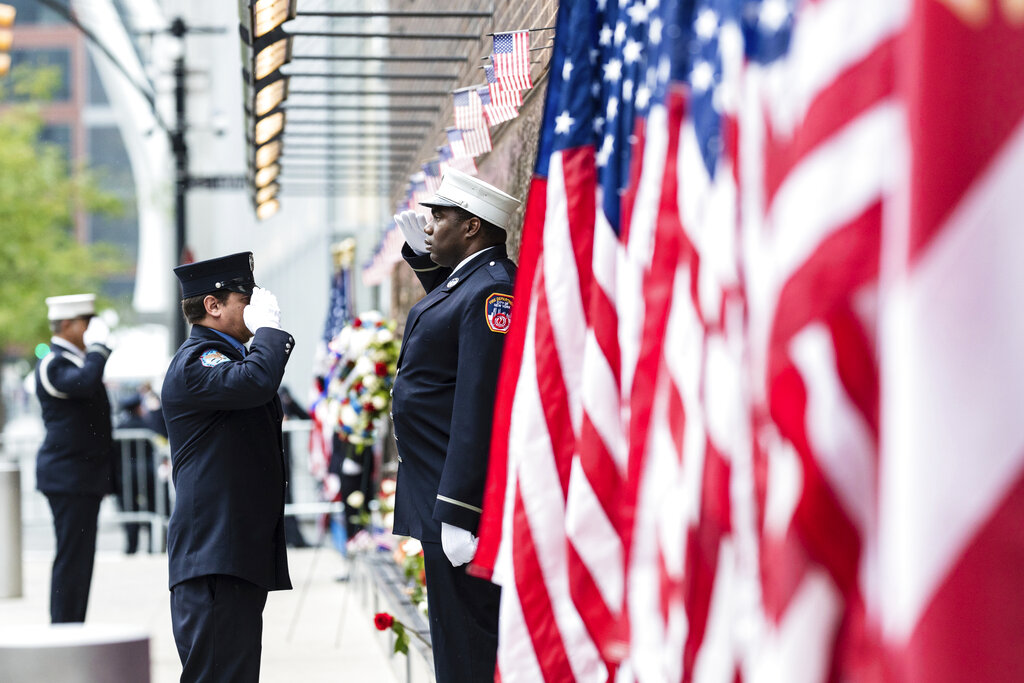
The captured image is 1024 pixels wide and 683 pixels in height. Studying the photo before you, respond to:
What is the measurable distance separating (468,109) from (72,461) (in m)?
4.57

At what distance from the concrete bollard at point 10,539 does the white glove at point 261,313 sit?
7.51 meters

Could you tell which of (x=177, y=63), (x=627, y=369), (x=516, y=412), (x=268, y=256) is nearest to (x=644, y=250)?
(x=627, y=369)

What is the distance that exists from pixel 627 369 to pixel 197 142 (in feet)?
101

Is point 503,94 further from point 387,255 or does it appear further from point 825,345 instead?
point 387,255

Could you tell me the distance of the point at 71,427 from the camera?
9.25 meters

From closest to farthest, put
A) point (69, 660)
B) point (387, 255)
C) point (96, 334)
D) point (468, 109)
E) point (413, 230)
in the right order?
1. point (69, 660)
2. point (468, 109)
3. point (413, 230)
4. point (96, 334)
5. point (387, 255)

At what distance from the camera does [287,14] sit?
7309 millimetres

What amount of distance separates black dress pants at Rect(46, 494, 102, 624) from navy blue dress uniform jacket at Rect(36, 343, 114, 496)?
0.35ft

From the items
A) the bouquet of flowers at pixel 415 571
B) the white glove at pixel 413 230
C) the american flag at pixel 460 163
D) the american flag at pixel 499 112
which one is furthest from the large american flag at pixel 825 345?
the bouquet of flowers at pixel 415 571

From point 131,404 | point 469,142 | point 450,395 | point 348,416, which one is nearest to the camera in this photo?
point 450,395

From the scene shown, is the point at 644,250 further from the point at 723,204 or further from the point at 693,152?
the point at 723,204

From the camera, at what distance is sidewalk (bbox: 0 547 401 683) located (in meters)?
8.80

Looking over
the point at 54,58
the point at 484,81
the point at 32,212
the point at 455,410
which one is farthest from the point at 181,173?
the point at 54,58

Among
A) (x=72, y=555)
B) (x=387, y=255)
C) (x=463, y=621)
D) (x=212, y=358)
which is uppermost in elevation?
(x=387, y=255)
